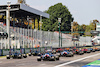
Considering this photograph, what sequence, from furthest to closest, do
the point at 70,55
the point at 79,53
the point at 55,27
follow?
the point at 55,27 → the point at 79,53 → the point at 70,55

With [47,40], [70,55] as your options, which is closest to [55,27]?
[47,40]

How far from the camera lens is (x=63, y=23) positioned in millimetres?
121562

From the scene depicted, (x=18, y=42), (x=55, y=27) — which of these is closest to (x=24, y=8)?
(x=18, y=42)

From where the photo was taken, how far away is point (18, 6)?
6381 centimetres

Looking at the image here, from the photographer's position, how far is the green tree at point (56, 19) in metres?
123

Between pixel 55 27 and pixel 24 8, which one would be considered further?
pixel 55 27

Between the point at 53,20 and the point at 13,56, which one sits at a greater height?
the point at 53,20

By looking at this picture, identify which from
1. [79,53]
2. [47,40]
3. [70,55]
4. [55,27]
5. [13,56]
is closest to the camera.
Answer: [13,56]

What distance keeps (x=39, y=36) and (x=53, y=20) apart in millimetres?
58945

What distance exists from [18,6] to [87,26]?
405ft

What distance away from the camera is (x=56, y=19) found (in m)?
125

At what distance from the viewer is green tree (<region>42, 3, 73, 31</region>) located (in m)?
123

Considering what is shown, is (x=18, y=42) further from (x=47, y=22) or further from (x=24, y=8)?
(x=47, y=22)

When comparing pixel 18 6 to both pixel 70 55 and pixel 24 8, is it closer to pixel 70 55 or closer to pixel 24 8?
pixel 24 8
